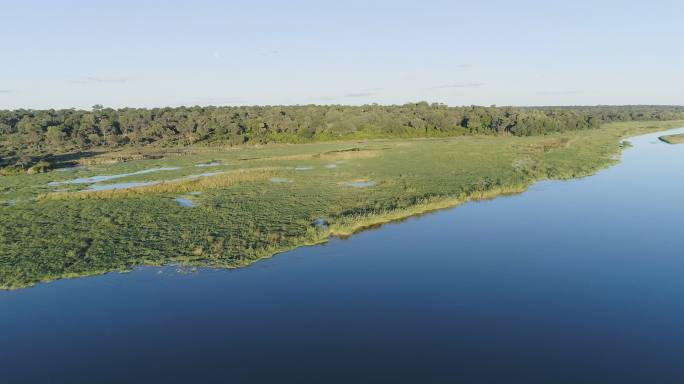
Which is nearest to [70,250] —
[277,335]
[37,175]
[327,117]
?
[277,335]

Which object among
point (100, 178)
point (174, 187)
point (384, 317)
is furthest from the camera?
point (100, 178)

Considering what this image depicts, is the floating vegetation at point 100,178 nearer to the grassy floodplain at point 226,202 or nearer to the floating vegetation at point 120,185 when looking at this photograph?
the grassy floodplain at point 226,202

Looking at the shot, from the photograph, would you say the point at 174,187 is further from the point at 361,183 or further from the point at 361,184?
the point at 361,183

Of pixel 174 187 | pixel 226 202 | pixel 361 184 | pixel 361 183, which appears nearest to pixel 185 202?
pixel 226 202

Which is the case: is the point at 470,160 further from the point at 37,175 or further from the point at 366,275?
the point at 37,175

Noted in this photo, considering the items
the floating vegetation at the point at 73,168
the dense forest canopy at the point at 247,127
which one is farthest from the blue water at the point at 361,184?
the dense forest canopy at the point at 247,127

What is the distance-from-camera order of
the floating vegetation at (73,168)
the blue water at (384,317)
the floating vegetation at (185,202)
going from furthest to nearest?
the floating vegetation at (73,168)
the floating vegetation at (185,202)
the blue water at (384,317)
